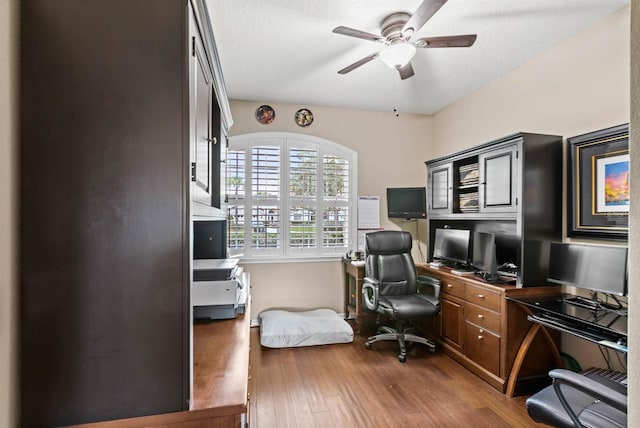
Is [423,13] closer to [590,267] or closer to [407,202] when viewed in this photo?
[590,267]

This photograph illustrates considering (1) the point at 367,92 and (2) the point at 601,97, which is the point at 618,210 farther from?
(1) the point at 367,92

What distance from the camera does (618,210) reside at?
211cm

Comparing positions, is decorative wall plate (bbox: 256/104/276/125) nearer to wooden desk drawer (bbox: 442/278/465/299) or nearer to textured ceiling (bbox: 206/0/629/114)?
textured ceiling (bbox: 206/0/629/114)

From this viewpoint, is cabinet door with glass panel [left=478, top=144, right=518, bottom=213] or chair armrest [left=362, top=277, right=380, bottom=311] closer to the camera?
cabinet door with glass panel [left=478, top=144, right=518, bottom=213]

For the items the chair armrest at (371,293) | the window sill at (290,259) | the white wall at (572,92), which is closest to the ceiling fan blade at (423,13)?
the white wall at (572,92)

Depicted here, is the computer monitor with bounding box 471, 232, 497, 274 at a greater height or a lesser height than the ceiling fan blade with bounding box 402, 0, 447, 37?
lesser

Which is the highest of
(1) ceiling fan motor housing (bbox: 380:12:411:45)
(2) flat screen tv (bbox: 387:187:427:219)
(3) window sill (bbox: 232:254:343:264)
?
(1) ceiling fan motor housing (bbox: 380:12:411:45)

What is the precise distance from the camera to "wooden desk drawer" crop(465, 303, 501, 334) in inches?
97.7

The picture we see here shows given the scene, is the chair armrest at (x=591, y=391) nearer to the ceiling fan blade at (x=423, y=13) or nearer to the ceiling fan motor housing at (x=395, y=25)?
the ceiling fan blade at (x=423, y=13)

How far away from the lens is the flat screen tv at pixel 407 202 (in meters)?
3.90

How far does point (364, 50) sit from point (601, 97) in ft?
5.81

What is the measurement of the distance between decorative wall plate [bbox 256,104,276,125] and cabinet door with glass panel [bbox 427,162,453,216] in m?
2.03

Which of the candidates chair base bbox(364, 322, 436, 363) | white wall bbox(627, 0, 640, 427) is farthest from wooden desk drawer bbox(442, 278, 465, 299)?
white wall bbox(627, 0, 640, 427)

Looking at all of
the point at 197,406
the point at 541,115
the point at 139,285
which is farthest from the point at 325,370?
the point at 541,115
